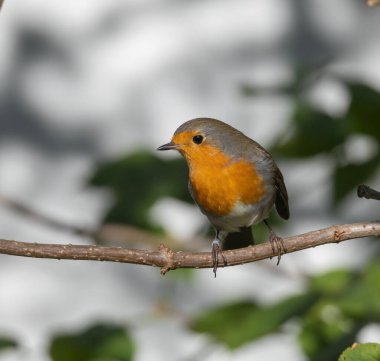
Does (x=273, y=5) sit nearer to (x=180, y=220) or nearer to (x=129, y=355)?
(x=180, y=220)

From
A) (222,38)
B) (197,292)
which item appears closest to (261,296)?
(197,292)

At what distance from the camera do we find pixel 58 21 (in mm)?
4488

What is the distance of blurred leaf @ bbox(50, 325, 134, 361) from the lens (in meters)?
2.50

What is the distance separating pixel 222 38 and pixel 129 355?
238 centimetres

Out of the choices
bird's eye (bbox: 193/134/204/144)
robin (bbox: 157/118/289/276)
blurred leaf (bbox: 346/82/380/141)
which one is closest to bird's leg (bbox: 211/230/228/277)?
robin (bbox: 157/118/289/276)

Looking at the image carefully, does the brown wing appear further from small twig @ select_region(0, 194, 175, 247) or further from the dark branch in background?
the dark branch in background

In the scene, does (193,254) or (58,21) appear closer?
(193,254)

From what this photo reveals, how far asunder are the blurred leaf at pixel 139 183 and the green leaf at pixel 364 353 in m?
1.16

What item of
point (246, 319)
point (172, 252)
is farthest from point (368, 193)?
point (246, 319)

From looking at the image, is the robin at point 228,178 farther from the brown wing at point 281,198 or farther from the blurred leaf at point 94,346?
the blurred leaf at point 94,346

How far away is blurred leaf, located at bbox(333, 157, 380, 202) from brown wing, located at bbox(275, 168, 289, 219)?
1.19 feet

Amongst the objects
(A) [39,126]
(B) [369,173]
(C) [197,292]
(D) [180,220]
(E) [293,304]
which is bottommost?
(C) [197,292]

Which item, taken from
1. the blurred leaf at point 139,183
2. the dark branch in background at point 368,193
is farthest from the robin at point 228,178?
the dark branch in background at point 368,193

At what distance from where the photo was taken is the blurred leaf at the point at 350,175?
2393 millimetres
